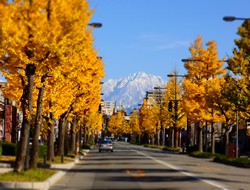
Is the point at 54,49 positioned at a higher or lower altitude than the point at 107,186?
higher

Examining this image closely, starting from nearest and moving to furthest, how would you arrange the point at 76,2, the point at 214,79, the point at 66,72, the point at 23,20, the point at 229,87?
the point at 23,20 → the point at 76,2 → the point at 66,72 → the point at 229,87 → the point at 214,79

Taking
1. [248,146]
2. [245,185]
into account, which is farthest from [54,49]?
[248,146]

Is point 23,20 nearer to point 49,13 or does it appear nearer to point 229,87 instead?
point 49,13

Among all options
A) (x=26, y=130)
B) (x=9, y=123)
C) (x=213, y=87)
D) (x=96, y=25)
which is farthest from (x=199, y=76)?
(x=26, y=130)

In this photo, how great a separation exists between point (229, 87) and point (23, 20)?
82.0 ft

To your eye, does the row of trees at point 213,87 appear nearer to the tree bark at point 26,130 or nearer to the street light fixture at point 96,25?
the street light fixture at point 96,25

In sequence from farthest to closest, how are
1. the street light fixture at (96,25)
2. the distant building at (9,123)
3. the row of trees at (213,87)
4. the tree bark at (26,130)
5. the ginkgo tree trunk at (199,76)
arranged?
the distant building at (9,123), the ginkgo tree trunk at (199,76), the row of trees at (213,87), the street light fixture at (96,25), the tree bark at (26,130)

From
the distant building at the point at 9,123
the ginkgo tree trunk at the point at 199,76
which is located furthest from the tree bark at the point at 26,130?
the distant building at the point at 9,123

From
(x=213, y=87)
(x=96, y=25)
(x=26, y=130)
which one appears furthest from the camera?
(x=213, y=87)

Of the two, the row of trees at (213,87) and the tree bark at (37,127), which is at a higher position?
the row of trees at (213,87)

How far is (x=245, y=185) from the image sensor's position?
22266 mm

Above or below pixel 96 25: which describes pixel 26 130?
below

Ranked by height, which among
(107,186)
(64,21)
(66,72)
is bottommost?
(107,186)

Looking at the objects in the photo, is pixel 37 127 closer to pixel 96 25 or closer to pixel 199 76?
pixel 96 25
